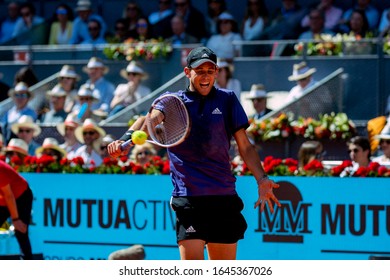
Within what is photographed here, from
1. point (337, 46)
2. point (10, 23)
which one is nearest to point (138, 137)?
point (337, 46)

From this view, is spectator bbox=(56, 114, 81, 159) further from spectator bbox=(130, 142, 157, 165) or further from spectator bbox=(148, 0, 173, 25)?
spectator bbox=(148, 0, 173, 25)

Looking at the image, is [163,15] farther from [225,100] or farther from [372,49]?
[225,100]

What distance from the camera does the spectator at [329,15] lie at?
49.4 feet

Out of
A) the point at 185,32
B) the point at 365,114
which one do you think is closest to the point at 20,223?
the point at 365,114

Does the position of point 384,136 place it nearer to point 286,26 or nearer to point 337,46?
point 337,46

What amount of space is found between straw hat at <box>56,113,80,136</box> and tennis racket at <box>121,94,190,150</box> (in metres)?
6.53

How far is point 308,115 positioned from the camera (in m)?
13.3

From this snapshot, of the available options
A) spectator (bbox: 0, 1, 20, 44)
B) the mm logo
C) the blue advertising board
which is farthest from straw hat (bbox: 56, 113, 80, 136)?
spectator (bbox: 0, 1, 20, 44)

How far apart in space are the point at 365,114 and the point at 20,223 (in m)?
4.95

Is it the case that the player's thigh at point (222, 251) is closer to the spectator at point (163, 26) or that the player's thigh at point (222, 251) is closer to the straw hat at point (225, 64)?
the straw hat at point (225, 64)

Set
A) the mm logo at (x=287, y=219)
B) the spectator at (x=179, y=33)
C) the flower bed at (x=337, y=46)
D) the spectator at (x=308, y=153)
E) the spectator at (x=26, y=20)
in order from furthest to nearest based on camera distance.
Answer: the spectator at (x=26, y=20), the spectator at (x=179, y=33), the flower bed at (x=337, y=46), the spectator at (x=308, y=153), the mm logo at (x=287, y=219)

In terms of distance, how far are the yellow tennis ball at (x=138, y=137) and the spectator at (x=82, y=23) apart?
10.4m

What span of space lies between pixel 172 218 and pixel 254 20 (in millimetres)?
5768

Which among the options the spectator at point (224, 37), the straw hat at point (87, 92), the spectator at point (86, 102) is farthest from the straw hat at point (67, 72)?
the spectator at point (224, 37)
